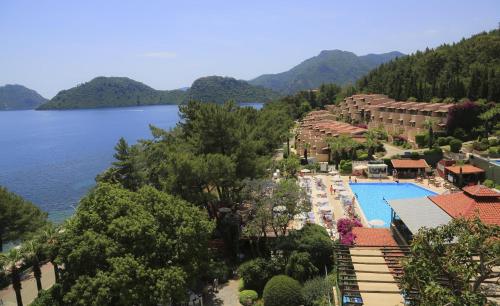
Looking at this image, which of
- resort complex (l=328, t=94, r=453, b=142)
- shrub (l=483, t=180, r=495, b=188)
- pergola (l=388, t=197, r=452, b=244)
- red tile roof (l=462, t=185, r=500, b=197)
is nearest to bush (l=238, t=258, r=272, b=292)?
pergola (l=388, t=197, r=452, b=244)

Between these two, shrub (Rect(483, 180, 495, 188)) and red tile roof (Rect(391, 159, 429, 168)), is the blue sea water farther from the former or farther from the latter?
shrub (Rect(483, 180, 495, 188))

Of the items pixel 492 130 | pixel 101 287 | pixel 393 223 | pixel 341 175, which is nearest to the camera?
pixel 101 287

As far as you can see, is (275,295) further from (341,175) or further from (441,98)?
(441,98)

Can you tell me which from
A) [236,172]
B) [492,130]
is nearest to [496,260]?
[236,172]

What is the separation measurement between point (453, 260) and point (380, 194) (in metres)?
26.6

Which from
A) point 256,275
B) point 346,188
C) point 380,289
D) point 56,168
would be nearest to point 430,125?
point 346,188

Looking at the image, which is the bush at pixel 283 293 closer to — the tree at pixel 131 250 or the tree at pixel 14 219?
the tree at pixel 131 250

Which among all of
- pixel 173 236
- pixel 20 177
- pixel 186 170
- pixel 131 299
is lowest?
pixel 20 177

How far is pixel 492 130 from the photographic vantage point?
48938 mm

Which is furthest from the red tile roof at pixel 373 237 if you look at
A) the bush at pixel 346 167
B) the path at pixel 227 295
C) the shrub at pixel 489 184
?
the bush at pixel 346 167

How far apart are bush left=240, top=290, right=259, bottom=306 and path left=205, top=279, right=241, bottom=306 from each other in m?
0.31

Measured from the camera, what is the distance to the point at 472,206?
15.8 meters

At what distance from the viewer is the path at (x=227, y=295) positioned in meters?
17.4

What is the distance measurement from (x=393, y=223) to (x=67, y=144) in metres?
102
